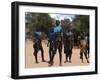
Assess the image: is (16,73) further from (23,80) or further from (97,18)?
(97,18)

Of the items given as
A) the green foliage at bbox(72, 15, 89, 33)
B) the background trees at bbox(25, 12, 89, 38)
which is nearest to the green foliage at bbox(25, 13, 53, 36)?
the background trees at bbox(25, 12, 89, 38)

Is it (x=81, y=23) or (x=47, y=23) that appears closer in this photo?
(x=47, y=23)

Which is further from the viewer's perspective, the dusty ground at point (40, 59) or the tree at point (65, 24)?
the tree at point (65, 24)

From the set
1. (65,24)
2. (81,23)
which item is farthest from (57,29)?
(81,23)

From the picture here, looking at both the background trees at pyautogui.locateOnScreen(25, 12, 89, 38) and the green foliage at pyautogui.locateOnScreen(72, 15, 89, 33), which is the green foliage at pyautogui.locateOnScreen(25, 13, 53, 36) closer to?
the background trees at pyautogui.locateOnScreen(25, 12, 89, 38)

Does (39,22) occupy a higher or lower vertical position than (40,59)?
higher

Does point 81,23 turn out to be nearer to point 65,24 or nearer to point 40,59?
point 65,24

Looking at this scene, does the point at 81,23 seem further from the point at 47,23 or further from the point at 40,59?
the point at 40,59

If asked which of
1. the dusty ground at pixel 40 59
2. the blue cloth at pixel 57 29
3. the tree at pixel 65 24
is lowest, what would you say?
the dusty ground at pixel 40 59

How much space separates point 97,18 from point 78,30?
16 centimetres

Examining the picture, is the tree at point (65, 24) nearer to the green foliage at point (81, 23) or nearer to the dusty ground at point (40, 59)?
the green foliage at point (81, 23)

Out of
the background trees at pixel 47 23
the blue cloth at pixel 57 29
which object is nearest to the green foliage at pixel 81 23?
the background trees at pixel 47 23

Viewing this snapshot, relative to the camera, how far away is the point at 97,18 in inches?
73.7

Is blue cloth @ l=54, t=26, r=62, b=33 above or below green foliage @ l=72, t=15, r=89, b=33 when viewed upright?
below
